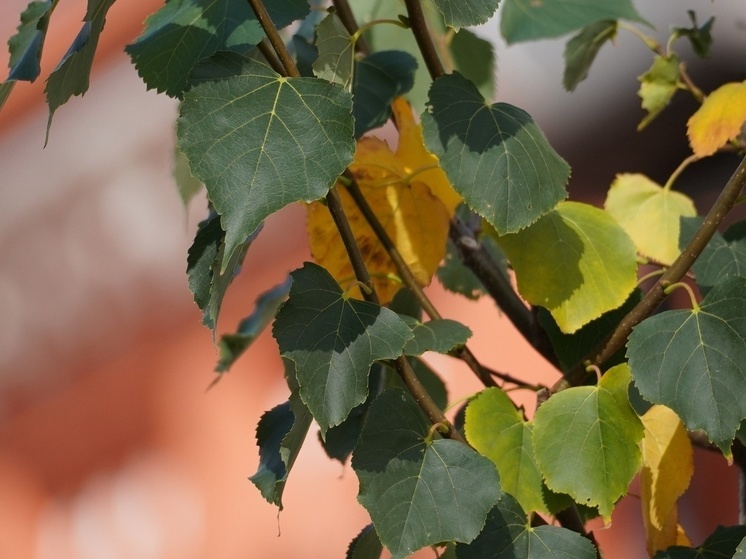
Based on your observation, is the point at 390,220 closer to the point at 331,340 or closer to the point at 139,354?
the point at 331,340

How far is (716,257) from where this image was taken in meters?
0.51

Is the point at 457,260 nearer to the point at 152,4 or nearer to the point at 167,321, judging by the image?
the point at 152,4

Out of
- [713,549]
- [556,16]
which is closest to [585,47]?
[556,16]

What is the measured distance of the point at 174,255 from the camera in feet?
4.69

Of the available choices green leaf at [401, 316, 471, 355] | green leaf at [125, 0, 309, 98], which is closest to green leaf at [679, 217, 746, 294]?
green leaf at [401, 316, 471, 355]

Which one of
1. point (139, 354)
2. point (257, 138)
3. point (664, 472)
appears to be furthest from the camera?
point (139, 354)

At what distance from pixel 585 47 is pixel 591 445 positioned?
335 millimetres

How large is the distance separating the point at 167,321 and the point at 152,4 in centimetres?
A: 46

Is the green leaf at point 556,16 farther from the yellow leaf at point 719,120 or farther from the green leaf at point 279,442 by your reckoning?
the green leaf at point 279,442

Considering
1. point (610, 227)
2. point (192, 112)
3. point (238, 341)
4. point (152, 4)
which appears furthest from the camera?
point (152, 4)

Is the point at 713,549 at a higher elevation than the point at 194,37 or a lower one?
lower

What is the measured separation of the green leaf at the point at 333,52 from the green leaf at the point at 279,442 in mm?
153

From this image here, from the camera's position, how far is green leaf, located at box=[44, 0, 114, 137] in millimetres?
415

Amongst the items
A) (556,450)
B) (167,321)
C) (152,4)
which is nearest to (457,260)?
(556,450)
